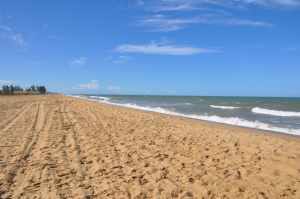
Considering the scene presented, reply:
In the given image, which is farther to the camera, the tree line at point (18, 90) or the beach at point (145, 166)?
the tree line at point (18, 90)

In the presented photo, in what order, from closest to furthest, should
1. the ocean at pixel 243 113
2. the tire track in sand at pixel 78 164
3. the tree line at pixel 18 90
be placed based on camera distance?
the tire track in sand at pixel 78 164
the ocean at pixel 243 113
the tree line at pixel 18 90

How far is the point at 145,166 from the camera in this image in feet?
18.9

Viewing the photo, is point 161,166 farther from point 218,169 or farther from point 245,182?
point 245,182

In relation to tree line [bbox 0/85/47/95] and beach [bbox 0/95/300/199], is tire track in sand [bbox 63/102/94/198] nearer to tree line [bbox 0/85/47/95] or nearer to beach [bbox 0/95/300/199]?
beach [bbox 0/95/300/199]

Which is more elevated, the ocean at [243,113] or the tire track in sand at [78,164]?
the tire track in sand at [78,164]

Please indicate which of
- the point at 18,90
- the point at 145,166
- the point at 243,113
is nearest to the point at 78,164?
the point at 145,166

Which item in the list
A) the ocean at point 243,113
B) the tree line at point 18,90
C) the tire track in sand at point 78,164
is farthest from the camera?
the tree line at point 18,90

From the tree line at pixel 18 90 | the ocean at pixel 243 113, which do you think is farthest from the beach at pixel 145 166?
the tree line at pixel 18 90

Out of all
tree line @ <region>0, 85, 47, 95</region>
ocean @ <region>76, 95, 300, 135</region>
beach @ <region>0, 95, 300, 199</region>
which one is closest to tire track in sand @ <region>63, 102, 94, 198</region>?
beach @ <region>0, 95, 300, 199</region>

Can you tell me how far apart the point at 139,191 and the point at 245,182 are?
167cm

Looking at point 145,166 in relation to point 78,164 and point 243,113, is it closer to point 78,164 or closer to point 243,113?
point 78,164

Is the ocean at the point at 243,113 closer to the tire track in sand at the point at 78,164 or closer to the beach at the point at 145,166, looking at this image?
the beach at the point at 145,166

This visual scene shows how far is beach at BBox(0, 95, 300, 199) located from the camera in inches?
175

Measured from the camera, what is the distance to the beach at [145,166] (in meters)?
4.45
